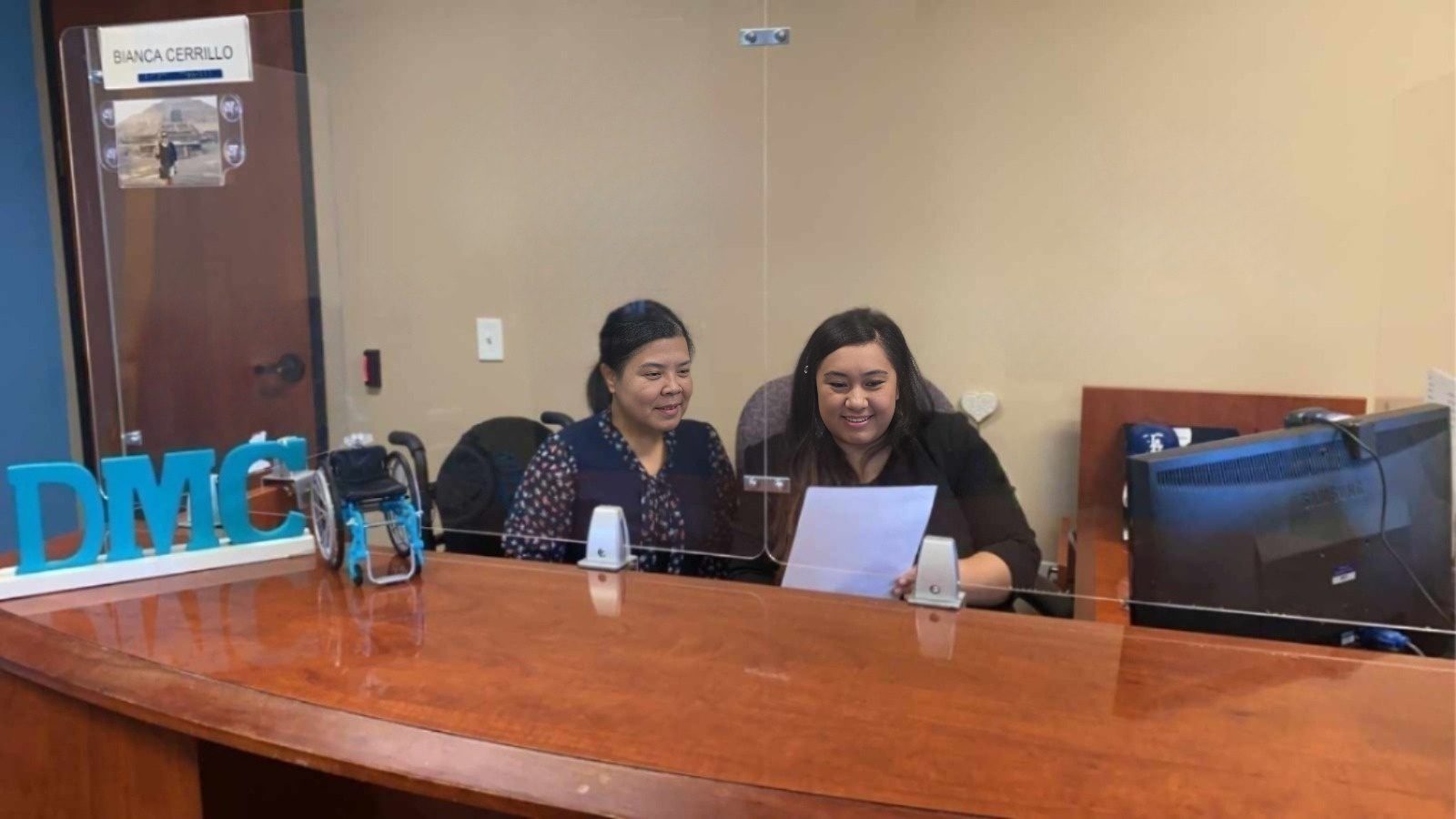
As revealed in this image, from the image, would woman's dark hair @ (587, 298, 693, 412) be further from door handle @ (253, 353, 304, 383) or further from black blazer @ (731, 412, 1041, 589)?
door handle @ (253, 353, 304, 383)

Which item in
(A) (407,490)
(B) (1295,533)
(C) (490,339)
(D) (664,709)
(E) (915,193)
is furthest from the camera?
(E) (915,193)

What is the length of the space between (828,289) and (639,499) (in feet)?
1.89

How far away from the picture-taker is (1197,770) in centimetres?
86

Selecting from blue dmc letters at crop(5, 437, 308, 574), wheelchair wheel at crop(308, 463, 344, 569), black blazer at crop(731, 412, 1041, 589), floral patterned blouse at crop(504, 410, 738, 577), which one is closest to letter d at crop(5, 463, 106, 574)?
blue dmc letters at crop(5, 437, 308, 574)

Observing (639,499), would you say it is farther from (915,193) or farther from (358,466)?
(915,193)

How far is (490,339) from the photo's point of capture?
205 cm

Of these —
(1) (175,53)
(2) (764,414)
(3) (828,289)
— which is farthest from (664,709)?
(1) (175,53)

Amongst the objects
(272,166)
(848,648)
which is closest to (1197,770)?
(848,648)

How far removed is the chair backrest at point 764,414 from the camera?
172cm

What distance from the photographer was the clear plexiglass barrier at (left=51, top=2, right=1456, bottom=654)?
1496 millimetres

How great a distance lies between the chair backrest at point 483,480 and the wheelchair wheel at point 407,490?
205 millimetres

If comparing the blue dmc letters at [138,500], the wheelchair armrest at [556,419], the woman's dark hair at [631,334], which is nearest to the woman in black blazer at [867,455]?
the woman's dark hair at [631,334]

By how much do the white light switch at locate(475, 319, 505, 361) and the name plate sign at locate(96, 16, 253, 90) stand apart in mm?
645

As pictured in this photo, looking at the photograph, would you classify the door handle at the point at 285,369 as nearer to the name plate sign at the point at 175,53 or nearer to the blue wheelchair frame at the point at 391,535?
the name plate sign at the point at 175,53
